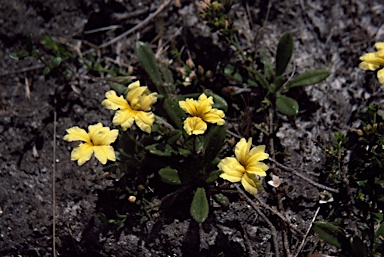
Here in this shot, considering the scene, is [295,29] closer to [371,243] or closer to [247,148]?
[247,148]

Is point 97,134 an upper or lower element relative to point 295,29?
lower

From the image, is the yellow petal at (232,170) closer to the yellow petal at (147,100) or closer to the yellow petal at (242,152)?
the yellow petal at (242,152)

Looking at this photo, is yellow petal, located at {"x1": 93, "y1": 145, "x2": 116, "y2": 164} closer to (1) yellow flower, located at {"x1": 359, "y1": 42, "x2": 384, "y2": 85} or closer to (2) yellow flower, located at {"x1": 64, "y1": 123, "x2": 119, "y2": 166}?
(2) yellow flower, located at {"x1": 64, "y1": 123, "x2": 119, "y2": 166}

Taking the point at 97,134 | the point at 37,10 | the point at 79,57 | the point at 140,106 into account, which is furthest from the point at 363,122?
the point at 37,10

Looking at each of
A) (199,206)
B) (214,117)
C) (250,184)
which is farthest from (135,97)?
(250,184)

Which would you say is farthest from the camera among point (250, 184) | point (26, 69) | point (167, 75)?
point (26, 69)

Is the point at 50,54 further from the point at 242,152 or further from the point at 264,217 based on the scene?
the point at 264,217

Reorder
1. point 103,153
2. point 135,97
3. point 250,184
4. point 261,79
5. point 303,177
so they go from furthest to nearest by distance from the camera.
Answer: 1. point 261,79
2. point 303,177
3. point 135,97
4. point 103,153
5. point 250,184
